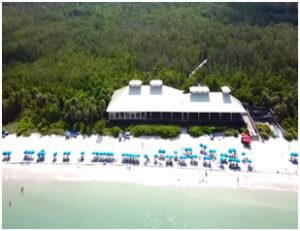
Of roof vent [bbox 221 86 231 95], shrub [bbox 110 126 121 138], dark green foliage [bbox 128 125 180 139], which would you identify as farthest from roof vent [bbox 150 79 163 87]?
shrub [bbox 110 126 121 138]

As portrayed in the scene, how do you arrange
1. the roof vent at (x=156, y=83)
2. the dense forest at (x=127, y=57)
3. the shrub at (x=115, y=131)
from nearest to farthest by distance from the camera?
the shrub at (x=115, y=131), the dense forest at (x=127, y=57), the roof vent at (x=156, y=83)

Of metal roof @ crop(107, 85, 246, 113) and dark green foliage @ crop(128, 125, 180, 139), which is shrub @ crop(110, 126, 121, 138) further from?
metal roof @ crop(107, 85, 246, 113)

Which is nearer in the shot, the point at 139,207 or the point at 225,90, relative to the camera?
the point at 139,207

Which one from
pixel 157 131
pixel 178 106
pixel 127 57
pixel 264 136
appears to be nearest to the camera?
pixel 264 136

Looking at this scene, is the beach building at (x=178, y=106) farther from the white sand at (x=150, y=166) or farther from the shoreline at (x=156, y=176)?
the shoreline at (x=156, y=176)

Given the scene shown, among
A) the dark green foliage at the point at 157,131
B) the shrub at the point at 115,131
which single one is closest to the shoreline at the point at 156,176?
the shrub at the point at 115,131

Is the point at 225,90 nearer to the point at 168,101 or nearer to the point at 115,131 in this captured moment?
the point at 168,101

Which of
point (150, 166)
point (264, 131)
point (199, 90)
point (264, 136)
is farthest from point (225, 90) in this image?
point (150, 166)

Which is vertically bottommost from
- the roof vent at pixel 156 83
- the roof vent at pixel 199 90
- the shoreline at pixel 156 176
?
the shoreline at pixel 156 176
